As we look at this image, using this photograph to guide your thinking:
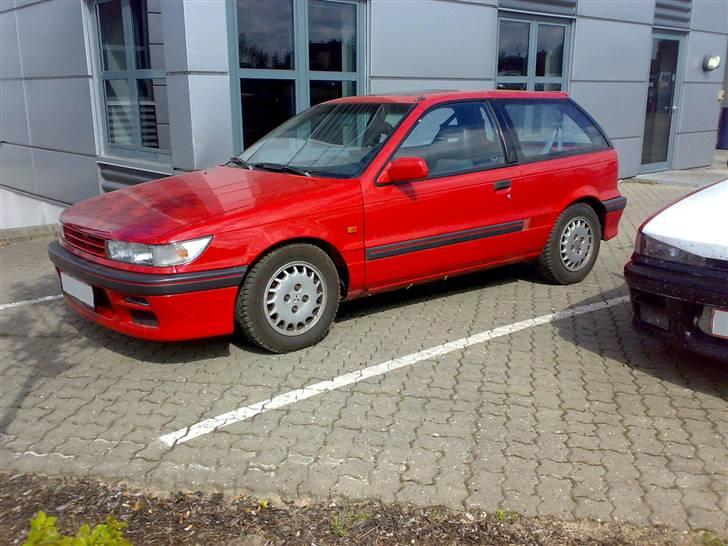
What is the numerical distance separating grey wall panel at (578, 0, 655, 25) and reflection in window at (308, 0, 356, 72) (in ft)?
15.1

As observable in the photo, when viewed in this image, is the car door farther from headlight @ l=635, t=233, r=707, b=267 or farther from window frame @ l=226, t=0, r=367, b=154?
window frame @ l=226, t=0, r=367, b=154

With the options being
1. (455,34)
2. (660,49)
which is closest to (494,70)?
(455,34)

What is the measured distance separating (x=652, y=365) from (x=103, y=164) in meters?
7.59

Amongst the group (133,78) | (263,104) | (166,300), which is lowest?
(166,300)

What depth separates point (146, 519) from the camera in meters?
2.92

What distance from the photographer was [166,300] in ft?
12.8

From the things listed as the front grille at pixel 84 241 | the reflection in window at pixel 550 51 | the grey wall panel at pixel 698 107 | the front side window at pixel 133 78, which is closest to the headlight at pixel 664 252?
the front grille at pixel 84 241

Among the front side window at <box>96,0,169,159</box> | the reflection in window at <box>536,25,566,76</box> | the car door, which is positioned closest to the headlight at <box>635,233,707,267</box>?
the car door

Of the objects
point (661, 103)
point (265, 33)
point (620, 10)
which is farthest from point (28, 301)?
point (661, 103)

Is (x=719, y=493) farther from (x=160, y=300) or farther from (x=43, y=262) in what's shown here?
(x=43, y=262)

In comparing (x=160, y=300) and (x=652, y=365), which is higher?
(x=160, y=300)

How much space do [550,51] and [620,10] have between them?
65.6 inches

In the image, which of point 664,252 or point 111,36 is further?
point 111,36

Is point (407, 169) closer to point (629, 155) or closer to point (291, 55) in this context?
point (291, 55)
